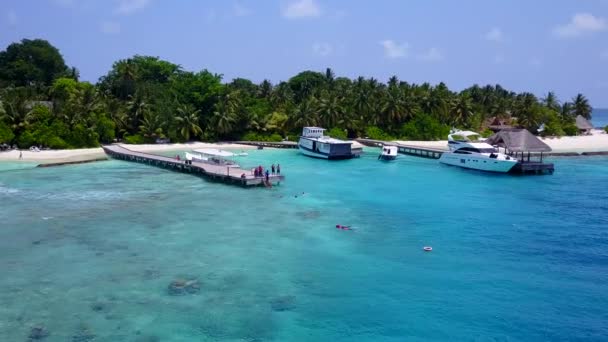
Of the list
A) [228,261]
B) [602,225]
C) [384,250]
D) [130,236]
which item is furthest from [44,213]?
[602,225]

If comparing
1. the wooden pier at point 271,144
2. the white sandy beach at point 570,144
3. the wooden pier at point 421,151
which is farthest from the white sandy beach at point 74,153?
the white sandy beach at point 570,144

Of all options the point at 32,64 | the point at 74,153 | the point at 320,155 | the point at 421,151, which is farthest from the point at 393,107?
the point at 32,64

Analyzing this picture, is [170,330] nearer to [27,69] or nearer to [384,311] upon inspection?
[384,311]

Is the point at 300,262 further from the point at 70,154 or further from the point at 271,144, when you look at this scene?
the point at 271,144

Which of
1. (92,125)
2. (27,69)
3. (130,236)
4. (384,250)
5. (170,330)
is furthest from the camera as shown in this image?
(27,69)

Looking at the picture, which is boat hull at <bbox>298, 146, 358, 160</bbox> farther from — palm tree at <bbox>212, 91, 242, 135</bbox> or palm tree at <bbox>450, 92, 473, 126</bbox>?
palm tree at <bbox>450, 92, 473, 126</bbox>

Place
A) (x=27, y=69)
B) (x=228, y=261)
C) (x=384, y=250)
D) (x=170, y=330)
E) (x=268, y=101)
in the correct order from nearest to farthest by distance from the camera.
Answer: (x=170, y=330)
(x=228, y=261)
(x=384, y=250)
(x=268, y=101)
(x=27, y=69)
